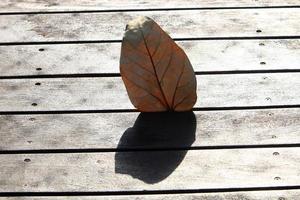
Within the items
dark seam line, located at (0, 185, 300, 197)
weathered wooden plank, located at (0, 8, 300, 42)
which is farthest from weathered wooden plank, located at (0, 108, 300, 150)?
weathered wooden plank, located at (0, 8, 300, 42)

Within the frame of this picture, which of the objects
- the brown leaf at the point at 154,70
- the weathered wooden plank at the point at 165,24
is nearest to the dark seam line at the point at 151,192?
the brown leaf at the point at 154,70

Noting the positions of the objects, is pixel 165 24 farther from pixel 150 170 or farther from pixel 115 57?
pixel 150 170

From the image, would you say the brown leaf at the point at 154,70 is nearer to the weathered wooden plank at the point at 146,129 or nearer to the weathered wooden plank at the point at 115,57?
the weathered wooden plank at the point at 146,129

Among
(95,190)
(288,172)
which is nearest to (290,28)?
(288,172)

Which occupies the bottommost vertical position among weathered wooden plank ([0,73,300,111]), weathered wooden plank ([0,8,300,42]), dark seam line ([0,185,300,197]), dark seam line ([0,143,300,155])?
dark seam line ([0,185,300,197])

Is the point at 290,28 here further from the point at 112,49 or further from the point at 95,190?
the point at 95,190

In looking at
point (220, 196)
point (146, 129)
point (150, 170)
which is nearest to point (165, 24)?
point (146, 129)

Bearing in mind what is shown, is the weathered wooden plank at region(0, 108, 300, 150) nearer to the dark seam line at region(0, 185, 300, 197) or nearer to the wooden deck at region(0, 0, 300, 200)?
the wooden deck at region(0, 0, 300, 200)
